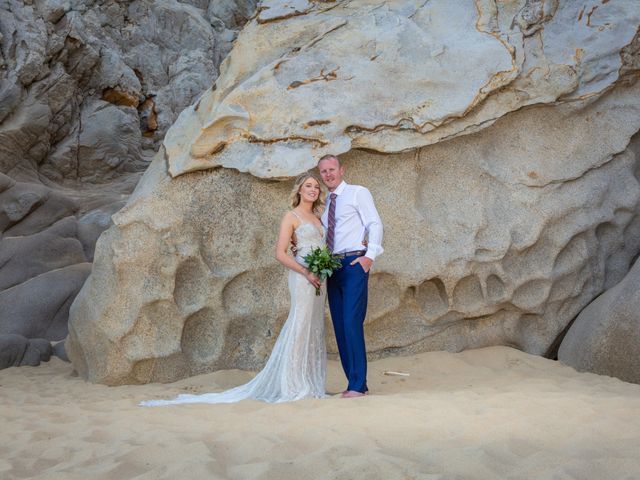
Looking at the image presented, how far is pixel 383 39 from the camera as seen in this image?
6.13 m

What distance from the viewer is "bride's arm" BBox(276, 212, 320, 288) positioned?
193 inches

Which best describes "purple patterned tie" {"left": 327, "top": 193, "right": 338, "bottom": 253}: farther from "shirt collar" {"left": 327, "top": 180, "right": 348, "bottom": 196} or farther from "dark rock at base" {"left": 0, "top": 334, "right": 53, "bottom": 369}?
"dark rock at base" {"left": 0, "top": 334, "right": 53, "bottom": 369}

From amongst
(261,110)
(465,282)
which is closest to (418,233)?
(465,282)

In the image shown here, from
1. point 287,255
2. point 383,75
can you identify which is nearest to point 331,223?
point 287,255

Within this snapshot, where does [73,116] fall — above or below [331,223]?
above

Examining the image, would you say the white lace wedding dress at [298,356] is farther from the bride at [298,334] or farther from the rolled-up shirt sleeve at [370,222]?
the rolled-up shirt sleeve at [370,222]

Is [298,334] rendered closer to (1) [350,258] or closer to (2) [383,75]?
(1) [350,258]

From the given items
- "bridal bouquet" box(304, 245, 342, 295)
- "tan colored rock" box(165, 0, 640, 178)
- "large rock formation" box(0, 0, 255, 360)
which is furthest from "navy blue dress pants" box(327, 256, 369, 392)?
"large rock formation" box(0, 0, 255, 360)

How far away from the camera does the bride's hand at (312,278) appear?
4.89 meters

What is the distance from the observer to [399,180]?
612 cm

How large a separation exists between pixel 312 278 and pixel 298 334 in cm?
40

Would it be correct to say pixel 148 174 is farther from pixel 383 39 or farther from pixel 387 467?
pixel 387 467

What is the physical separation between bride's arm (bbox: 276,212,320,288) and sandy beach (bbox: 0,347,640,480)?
2.79 feet

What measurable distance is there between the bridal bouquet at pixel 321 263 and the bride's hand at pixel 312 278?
0.09ft
